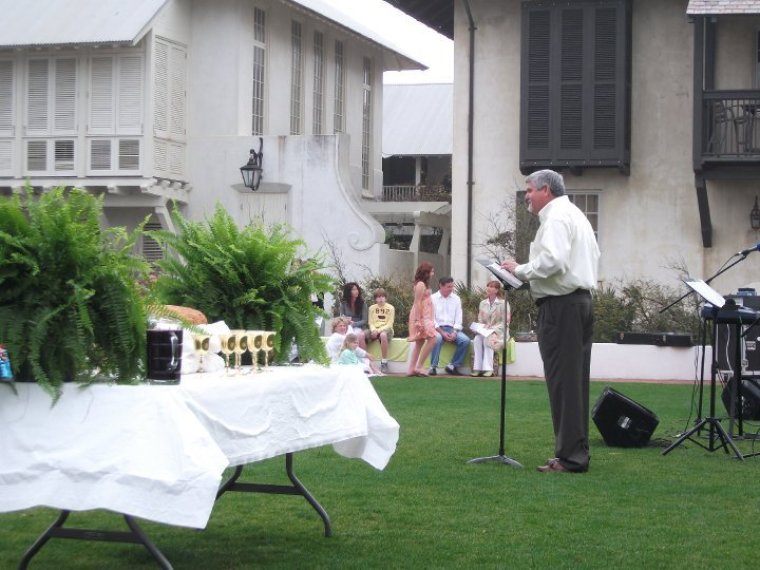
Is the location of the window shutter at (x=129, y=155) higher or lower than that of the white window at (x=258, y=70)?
lower

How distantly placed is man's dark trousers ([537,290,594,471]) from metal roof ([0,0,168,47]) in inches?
709

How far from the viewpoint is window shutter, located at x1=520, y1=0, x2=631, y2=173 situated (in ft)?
87.0

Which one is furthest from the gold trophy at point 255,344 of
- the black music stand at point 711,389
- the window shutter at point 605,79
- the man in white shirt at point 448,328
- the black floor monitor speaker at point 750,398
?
the window shutter at point 605,79

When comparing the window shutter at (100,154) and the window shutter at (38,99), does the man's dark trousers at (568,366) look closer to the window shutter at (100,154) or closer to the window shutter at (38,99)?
the window shutter at (100,154)

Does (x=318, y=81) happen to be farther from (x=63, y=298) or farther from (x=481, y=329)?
(x=63, y=298)

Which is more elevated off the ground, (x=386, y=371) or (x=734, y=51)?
(x=734, y=51)

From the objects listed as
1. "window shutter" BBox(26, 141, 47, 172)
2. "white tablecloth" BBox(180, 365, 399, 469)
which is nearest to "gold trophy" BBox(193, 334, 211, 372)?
"white tablecloth" BBox(180, 365, 399, 469)

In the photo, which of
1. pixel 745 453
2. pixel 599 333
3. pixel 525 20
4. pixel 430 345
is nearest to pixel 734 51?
pixel 525 20

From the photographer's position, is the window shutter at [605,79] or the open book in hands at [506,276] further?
the window shutter at [605,79]

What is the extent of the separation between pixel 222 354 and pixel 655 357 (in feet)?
51.5

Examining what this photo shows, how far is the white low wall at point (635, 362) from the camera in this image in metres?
21.5

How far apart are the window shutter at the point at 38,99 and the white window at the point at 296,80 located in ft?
18.2

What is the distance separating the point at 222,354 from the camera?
271 inches

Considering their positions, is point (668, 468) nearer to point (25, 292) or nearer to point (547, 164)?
point (25, 292)
